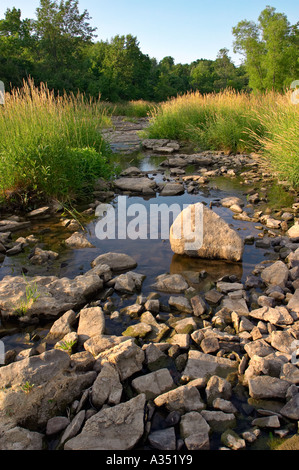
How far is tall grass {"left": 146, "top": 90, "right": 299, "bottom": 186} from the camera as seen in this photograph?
6754 mm

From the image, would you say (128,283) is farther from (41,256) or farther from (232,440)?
(232,440)

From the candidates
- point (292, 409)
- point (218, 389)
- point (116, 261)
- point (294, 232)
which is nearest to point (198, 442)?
point (218, 389)

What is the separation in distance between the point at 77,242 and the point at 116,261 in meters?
0.89

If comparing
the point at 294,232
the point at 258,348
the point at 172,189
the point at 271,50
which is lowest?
the point at 258,348

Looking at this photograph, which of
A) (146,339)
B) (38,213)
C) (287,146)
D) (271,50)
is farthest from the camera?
(271,50)

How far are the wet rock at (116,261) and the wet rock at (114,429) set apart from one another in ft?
6.72

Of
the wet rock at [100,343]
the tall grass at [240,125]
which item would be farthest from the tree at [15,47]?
the wet rock at [100,343]

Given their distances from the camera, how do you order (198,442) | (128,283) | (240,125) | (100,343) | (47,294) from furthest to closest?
(240,125), (128,283), (47,294), (100,343), (198,442)

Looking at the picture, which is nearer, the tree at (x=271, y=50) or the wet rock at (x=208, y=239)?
the wet rock at (x=208, y=239)

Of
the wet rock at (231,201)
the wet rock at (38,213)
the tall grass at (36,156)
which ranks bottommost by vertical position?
the wet rock at (38,213)

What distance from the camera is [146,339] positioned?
2.79m

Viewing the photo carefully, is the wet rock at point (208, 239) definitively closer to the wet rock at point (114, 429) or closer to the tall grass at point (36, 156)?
Result: the wet rock at point (114, 429)

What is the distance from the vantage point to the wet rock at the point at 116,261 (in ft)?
13.0

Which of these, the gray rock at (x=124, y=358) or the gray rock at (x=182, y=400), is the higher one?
the gray rock at (x=124, y=358)
